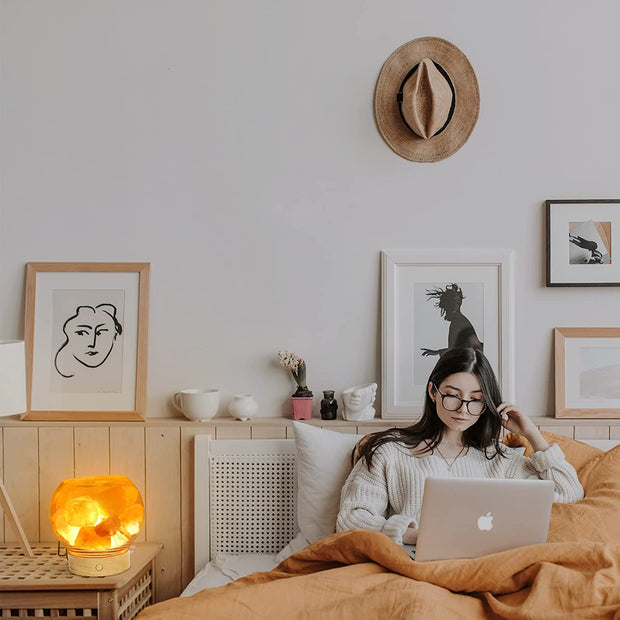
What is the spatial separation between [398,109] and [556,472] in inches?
52.1

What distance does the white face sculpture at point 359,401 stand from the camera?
239 cm

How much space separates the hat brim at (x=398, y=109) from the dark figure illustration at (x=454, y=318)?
1.55 feet

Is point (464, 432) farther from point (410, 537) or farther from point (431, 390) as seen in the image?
point (410, 537)

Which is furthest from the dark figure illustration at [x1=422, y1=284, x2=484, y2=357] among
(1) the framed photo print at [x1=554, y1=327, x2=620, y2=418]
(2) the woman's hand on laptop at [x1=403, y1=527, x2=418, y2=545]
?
(2) the woman's hand on laptop at [x1=403, y1=527, x2=418, y2=545]

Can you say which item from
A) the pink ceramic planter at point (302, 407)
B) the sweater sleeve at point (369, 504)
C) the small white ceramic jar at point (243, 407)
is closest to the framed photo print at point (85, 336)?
the small white ceramic jar at point (243, 407)

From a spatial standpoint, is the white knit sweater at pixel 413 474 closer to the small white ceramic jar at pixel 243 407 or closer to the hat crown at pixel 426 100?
the small white ceramic jar at pixel 243 407

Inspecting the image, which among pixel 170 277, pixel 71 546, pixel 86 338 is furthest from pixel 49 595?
pixel 170 277

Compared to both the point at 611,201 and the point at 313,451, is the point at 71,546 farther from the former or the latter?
the point at 611,201

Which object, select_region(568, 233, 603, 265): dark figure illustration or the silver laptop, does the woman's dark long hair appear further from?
select_region(568, 233, 603, 265): dark figure illustration

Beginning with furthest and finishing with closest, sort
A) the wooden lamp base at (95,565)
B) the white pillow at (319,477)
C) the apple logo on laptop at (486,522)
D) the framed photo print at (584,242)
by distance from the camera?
the framed photo print at (584,242) < the white pillow at (319,477) < the wooden lamp base at (95,565) < the apple logo on laptop at (486,522)

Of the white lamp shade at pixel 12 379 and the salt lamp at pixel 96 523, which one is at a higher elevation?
the white lamp shade at pixel 12 379

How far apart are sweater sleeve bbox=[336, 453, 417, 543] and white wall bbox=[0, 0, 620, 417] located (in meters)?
0.45

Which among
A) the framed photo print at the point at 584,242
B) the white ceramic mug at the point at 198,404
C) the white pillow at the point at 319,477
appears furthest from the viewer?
the framed photo print at the point at 584,242

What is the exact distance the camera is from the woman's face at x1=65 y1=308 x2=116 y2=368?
249 centimetres
